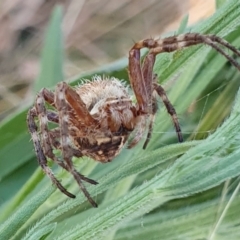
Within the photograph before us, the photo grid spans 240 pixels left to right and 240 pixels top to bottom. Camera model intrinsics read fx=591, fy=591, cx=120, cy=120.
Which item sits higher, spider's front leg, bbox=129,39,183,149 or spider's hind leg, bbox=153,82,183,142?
spider's front leg, bbox=129,39,183,149

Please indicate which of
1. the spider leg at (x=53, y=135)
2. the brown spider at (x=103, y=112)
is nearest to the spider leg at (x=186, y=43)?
the brown spider at (x=103, y=112)

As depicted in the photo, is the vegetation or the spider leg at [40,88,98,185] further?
the spider leg at [40,88,98,185]

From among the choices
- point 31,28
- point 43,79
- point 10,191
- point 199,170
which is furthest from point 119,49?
point 199,170

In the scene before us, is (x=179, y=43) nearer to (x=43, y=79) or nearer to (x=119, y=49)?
(x=43, y=79)

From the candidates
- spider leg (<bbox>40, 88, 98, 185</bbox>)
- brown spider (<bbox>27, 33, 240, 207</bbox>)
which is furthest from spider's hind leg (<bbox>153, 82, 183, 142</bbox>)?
spider leg (<bbox>40, 88, 98, 185</bbox>)

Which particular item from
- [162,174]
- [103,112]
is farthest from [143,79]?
[162,174]

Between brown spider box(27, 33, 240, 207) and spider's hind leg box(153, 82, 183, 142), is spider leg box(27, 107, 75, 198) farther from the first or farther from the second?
spider's hind leg box(153, 82, 183, 142)

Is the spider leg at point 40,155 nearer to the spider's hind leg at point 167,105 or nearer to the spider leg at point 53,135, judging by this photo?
the spider leg at point 53,135

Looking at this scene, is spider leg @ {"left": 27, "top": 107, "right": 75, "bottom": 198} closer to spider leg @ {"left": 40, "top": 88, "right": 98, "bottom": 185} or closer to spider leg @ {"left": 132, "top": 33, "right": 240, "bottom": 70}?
spider leg @ {"left": 40, "top": 88, "right": 98, "bottom": 185}
